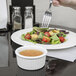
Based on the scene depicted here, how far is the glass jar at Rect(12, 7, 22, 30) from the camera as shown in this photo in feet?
3.98

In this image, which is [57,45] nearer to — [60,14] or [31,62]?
[31,62]

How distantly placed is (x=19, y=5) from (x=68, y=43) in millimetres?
482

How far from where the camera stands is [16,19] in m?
1.24

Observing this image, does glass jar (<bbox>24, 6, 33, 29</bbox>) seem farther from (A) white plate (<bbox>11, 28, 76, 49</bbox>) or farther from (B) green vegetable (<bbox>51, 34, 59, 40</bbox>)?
(B) green vegetable (<bbox>51, 34, 59, 40</bbox>)

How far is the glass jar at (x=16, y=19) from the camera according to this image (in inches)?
47.8

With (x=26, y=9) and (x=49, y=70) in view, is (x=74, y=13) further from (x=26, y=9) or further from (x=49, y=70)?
(x=49, y=70)

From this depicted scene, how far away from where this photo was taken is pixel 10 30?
4.12ft

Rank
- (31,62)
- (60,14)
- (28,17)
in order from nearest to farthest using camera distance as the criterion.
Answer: (31,62) < (28,17) < (60,14)

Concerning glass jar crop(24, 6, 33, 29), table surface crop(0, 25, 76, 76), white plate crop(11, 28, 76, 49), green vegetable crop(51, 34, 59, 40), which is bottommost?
table surface crop(0, 25, 76, 76)

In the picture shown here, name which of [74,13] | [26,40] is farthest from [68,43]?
[74,13]

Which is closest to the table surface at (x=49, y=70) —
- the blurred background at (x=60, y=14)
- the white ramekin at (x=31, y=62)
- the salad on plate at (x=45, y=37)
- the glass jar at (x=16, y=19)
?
the white ramekin at (x=31, y=62)

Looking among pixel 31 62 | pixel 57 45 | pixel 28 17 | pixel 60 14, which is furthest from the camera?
pixel 60 14

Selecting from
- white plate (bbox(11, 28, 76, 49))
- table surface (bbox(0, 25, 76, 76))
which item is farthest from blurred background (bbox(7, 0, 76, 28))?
table surface (bbox(0, 25, 76, 76))

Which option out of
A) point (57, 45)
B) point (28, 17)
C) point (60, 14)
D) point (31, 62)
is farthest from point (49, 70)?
point (60, 14)
